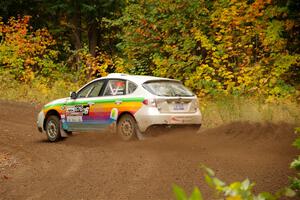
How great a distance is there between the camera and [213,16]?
18406 mm

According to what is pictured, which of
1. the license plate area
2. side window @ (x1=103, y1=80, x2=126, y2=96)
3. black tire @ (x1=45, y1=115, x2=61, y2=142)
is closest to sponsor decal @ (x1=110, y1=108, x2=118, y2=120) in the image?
side window @ (x1=103, y1=80, x2=126, y2=96)

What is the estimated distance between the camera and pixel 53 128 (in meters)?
14.2

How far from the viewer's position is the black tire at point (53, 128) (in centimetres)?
1415

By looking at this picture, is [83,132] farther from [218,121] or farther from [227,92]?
[227,92]

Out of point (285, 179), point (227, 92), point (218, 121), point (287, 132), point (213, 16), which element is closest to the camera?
point (285, 179)

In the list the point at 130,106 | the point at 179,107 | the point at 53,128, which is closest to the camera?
the point at 130,106

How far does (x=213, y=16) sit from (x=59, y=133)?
7.04 metres

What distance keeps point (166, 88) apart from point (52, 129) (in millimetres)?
3529

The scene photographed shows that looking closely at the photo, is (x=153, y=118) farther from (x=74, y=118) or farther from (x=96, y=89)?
(x=74, y=118)

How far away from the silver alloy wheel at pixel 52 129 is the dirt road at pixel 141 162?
1.10 feet

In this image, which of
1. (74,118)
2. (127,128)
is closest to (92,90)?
(74,118)

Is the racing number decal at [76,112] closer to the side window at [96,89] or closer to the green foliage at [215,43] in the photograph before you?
the side window at [96,89]

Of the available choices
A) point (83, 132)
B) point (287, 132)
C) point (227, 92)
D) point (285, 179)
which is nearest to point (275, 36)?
point (227, 92)

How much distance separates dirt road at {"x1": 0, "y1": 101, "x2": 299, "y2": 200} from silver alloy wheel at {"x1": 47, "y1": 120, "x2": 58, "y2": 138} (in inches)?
13.2
